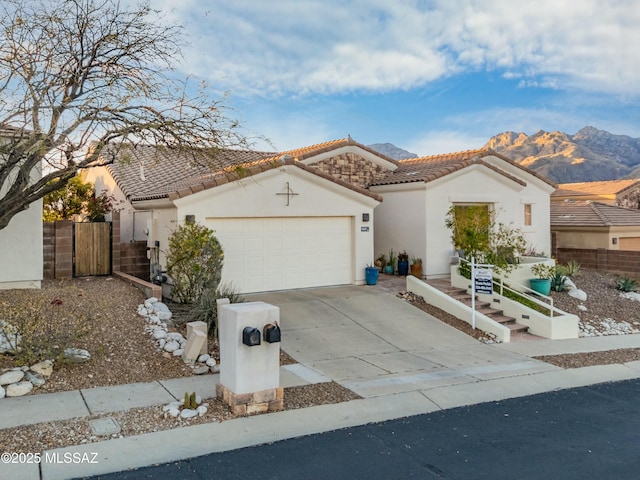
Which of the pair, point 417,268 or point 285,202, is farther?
point 417,268

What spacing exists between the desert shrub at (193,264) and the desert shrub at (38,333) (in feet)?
9.13

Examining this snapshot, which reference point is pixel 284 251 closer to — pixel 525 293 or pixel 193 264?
pixel 193 264

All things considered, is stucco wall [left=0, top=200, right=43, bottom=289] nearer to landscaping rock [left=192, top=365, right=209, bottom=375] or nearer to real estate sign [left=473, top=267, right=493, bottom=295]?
landscaping rock [left=192, top=365, right=209, bottom=375]

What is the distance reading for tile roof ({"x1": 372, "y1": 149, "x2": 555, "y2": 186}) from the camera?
1694 cm

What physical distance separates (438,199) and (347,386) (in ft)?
33.8

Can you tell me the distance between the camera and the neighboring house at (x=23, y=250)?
38.9ft

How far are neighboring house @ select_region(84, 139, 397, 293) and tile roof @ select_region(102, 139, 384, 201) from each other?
5 centimetres

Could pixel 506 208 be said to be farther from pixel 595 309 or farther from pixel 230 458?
pixel 230 458

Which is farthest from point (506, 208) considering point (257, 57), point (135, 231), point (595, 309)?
point (135, 231)

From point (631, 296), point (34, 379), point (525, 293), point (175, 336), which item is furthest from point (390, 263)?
point (34, 379)

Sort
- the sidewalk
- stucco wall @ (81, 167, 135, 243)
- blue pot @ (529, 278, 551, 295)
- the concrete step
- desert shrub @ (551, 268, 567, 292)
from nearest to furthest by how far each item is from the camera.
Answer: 1. the sidewalk
2. the concrete step
3. blue pot @ (529, 278, 551, 295)
4. desert shrub @ (551, 268, 567, 292)
5. stucco wall @ (81, 167, 135, 243)

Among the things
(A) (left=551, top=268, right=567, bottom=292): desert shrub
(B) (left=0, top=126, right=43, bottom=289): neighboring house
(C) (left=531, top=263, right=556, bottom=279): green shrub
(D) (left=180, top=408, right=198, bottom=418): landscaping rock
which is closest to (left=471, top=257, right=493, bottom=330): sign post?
(C) (left=531, top=263, right=556, bottom=279): green shrub

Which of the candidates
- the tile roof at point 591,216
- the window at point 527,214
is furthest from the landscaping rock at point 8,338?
the tile roof at point 591,216

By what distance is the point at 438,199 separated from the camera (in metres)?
17.0
